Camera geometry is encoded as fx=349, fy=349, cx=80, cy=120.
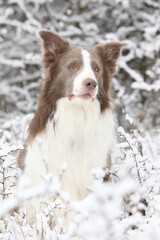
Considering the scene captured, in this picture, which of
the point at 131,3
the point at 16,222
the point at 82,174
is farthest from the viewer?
the point at 131,3

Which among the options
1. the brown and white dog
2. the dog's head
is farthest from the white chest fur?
the dog's head

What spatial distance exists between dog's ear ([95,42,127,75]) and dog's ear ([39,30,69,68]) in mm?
450

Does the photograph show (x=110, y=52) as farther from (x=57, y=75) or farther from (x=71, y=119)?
(x=71, y=119)

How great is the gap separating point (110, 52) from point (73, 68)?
67cm

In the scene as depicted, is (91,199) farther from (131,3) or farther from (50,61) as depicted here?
(131,3)

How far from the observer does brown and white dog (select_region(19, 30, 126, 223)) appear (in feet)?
12.5

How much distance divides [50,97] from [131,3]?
24.2 feet

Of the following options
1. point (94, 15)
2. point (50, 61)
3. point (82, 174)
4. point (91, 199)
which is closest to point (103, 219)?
point (91, 199)

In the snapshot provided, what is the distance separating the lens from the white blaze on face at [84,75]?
3.77 metres

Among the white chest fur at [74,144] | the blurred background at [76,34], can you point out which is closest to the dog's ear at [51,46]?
the white chest fur at [74,144]

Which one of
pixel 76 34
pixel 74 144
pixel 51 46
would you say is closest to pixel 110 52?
pixel 51 46

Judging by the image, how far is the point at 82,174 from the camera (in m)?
3.83

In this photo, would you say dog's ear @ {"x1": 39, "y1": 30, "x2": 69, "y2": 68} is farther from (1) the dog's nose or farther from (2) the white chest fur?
(1) the dog's nose

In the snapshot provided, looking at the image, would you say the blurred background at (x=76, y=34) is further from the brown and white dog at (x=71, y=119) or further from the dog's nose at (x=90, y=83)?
→ the dog's nose at (x=90, y=83)
